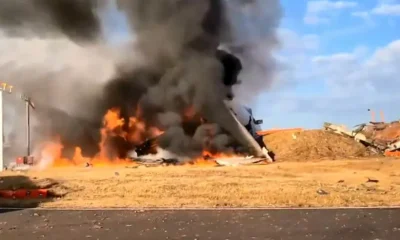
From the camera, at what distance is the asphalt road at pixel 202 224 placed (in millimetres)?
10289

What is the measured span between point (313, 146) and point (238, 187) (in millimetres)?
16340

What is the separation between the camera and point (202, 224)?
38.2 feet

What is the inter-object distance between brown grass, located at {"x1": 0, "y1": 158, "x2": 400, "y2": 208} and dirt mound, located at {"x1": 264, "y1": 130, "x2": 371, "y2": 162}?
570cm

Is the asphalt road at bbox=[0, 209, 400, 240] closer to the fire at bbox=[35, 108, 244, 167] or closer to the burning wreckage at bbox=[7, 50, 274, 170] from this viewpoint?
the burning wreckage at bbox=[7, 50, 274, 170]

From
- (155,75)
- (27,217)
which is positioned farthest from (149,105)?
(27,217)

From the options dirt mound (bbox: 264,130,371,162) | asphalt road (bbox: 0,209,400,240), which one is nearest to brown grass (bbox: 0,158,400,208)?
asphalt road (bbox: 0,209,400,240)

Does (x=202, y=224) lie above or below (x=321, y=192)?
below

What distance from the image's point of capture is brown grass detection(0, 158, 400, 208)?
615 inches

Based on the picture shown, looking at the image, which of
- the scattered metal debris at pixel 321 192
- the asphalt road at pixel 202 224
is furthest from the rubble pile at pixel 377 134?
the asphalt road at pixel 202 224

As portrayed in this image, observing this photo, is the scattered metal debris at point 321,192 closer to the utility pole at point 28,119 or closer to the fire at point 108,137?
the fire at point 108,137

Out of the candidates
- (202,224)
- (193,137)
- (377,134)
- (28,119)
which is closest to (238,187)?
(202,224)

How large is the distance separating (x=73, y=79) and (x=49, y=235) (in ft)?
107

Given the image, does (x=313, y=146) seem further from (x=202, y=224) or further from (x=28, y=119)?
(x=202, y=224)

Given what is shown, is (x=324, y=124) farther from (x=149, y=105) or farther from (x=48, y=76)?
(x=48, y=76)
